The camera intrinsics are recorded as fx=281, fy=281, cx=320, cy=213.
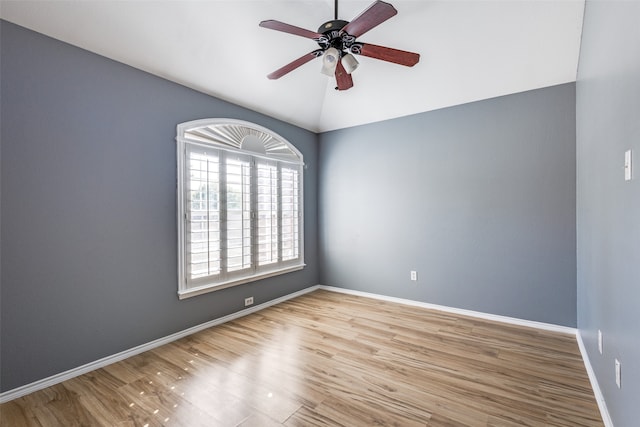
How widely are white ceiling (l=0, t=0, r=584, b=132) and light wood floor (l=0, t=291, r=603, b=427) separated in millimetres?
2646

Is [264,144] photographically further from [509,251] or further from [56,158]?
[509,251]

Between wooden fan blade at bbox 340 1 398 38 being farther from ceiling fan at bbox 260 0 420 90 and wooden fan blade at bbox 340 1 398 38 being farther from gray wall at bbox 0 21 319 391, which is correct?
gray wall at bbox 0 21 319 391

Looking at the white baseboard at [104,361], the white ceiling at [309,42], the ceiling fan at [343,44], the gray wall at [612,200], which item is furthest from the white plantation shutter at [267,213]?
the gray wall at [612,200]

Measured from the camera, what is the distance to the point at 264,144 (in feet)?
12.2

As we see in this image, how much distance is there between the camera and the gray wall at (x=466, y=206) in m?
2.96

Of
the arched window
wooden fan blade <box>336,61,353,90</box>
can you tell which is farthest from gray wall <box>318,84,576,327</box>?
wooden fan blade <box>336,61,353,90</box>

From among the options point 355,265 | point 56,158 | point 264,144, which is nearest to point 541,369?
point 355,265

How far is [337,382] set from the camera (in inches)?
82.9

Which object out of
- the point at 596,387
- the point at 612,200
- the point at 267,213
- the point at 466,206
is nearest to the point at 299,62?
the point at 267,213

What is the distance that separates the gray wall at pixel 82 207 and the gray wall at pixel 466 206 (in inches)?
95.0

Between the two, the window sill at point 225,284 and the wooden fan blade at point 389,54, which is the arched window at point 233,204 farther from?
the wooden fan blade at point 389,54

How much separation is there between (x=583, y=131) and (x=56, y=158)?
4362 mm

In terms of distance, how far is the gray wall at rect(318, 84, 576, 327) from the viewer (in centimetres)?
296

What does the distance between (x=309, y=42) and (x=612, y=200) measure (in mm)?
2901
